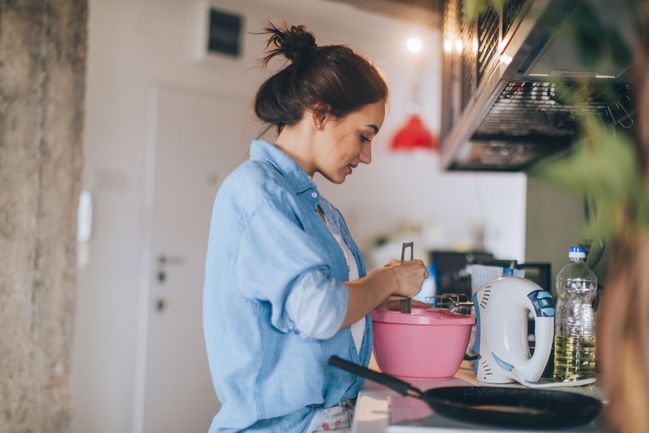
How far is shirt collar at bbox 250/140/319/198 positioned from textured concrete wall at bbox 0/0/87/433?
1.47m

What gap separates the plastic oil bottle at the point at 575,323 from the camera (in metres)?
1.53

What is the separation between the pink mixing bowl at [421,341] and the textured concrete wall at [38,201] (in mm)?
1580

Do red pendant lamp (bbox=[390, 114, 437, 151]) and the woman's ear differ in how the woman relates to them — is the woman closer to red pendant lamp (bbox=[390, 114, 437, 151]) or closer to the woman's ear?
the woman's ear

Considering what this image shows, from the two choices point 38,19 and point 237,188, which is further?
point 38,19

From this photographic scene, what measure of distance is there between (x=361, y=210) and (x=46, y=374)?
9.87 feet

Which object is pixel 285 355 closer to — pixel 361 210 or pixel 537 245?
pixel 537 245

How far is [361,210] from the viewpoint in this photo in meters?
5.23

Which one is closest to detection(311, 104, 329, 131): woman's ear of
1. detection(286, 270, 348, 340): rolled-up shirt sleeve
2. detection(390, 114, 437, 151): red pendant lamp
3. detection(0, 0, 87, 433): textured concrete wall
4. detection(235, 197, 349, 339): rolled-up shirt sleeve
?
detection(235, 197, 349, 339): rolled-up shirt sleeve

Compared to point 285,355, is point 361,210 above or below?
above

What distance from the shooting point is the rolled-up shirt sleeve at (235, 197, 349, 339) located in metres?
1.19

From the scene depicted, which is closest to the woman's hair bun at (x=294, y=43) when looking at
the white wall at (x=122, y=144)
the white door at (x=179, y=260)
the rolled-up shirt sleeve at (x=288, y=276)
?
the rolled-up shirt sleeve at (x=288, y=276)

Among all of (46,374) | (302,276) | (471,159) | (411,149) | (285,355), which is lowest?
(46,374)

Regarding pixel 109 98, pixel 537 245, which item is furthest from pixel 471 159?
pixel 109 98

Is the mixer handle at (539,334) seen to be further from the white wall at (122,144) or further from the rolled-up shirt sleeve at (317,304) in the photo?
the white wall at (122,144)
